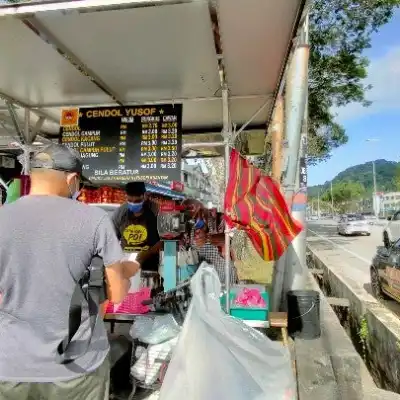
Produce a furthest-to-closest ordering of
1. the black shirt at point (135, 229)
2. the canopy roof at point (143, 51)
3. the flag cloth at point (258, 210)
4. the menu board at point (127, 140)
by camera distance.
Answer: the black shirt at point (135, 229) < the menu board at point (127, 140) < the flag cloth at point (258, 210) < the canopy roof at point (143, 51)

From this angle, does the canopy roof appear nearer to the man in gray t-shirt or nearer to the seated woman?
the man in gray t-shirt

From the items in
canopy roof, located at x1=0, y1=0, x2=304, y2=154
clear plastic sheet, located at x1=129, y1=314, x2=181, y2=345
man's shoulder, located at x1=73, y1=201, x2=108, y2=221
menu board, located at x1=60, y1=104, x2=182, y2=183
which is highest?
canopy roof, located at x1=0, y1=0, x2=304, y2=154

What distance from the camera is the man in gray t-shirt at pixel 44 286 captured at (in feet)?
5.60

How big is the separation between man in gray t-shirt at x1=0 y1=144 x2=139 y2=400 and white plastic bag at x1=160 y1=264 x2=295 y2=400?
2.46 feet

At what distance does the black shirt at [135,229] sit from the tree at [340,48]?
8.87m

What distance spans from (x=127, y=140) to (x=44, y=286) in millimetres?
3518

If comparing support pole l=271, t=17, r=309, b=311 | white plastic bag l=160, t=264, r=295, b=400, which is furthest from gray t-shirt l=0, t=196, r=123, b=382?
support pole l=271, t=17, r=309, b=311

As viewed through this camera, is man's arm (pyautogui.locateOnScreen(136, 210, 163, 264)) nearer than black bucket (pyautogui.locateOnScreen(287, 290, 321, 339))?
No

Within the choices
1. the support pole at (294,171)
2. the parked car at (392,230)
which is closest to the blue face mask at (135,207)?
the support pole at (294,171)

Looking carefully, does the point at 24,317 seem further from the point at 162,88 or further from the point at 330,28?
the point at 330,28

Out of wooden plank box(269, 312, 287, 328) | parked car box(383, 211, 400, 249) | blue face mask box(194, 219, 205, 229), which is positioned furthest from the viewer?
parked car box(383, 211, 400, 249)

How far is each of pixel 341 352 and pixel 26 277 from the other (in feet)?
11.6

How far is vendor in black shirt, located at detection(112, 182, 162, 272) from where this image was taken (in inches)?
197

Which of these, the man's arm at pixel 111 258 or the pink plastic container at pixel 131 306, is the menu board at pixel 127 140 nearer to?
Result: the pink plastic container at pixel 131 306
